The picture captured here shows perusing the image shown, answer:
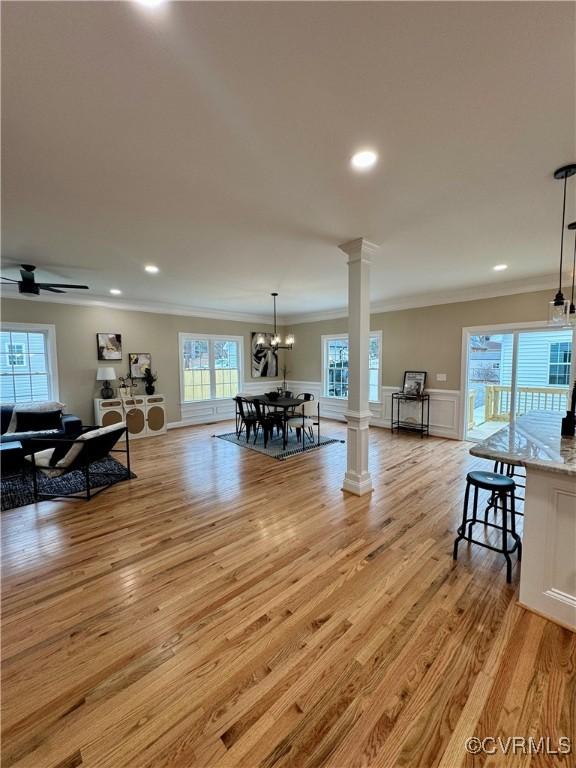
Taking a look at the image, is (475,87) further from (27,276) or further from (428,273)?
(27,276)

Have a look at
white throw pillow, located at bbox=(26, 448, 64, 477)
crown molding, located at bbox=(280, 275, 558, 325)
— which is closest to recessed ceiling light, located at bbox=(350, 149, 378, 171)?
white throw pillow, located at bbox=(26, 448, 64, 477)

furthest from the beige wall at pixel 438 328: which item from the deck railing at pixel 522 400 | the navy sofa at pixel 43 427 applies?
the navy sofa at pixel 43 427

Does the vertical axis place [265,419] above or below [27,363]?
below

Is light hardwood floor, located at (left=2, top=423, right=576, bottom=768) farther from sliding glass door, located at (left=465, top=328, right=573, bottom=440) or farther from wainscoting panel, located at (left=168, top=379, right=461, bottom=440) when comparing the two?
sliding glass door, located at (left=465, top=328, right=573, bottom=440)

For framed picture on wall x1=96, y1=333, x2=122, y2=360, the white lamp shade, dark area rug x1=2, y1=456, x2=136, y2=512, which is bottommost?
dark area rug x1=2, y1=456, x2=136, y2=512

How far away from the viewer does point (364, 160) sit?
2.02m

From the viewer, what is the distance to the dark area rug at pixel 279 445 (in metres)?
5.12

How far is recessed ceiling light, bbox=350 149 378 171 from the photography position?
195 cm

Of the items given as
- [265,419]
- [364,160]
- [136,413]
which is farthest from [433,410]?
[136,413]

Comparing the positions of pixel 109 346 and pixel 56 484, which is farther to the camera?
pixel 109 346

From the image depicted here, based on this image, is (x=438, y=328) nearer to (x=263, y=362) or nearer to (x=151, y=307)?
(x=263, y=362)

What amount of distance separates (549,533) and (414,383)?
485 centimetres

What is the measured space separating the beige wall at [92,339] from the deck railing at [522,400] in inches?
260

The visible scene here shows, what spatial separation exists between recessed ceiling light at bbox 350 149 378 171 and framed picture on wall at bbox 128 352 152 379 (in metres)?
5.97
